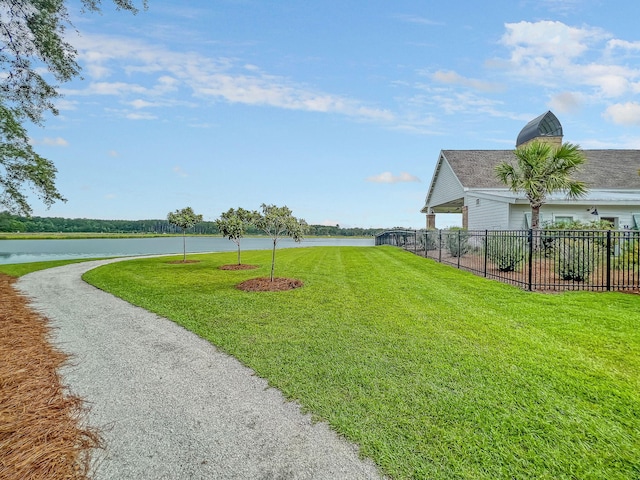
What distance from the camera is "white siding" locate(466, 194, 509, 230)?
57.5 ft

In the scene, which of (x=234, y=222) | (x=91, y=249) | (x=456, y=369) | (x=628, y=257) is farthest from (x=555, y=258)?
(x=91, y=249)

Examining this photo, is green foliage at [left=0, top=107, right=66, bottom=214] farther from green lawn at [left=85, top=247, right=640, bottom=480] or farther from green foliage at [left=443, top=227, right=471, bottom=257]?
green foliage at [left=443, top=227, right=471, bottom=257]

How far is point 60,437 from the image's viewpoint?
2.70 meters

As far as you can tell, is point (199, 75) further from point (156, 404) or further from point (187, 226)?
point (156, 404)

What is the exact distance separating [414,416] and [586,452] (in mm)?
1240

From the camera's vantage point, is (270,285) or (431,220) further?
(431,220)

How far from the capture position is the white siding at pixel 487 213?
57.5 ft

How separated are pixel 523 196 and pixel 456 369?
17590 mm

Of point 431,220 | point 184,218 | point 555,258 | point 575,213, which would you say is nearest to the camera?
point 555,258

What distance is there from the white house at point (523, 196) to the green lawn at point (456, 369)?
11.0 metres

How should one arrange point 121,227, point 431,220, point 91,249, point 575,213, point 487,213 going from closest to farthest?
1. point 575,213
2. point 487,213
3. point 91,249
4. point 431,220
5. point 121,227

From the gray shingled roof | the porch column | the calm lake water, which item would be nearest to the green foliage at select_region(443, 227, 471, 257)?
the gray shingled roof

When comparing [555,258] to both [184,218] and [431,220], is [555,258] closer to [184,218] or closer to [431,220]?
[184,218]

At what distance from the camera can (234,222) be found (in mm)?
13992
